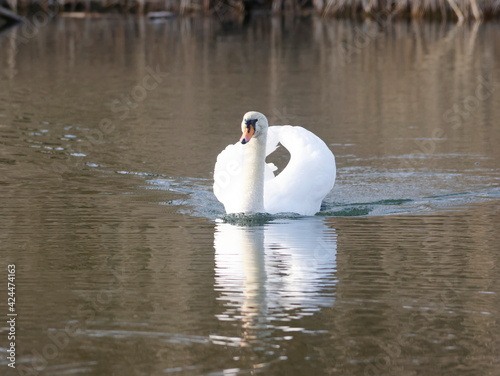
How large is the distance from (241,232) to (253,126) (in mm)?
990

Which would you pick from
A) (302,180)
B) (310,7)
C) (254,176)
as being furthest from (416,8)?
(254,176)

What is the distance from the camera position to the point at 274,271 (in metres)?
7.00

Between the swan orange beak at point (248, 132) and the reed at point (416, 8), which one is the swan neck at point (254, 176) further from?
the reed at point (416, 8)

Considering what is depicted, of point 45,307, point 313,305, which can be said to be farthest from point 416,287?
point 45,307

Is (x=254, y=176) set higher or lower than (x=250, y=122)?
lower

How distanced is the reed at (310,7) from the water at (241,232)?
12300mm

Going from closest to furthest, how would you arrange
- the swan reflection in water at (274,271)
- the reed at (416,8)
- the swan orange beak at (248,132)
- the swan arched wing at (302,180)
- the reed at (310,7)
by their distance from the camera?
the swan reflection in water at (274,271), the swan orange beak at (248,132), the swan arched wing at (302,180), the reed at (416,8), the reed at (310,7)

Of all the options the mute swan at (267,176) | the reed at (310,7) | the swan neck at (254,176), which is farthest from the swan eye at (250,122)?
the reed at (310,7)

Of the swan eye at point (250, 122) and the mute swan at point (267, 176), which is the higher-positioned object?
the swan eye at point (250, 122)

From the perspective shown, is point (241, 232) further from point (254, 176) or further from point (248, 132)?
point (248, 132)

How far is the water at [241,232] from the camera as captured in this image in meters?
5.47

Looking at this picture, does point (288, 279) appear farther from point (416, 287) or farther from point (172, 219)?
point (172, 219)

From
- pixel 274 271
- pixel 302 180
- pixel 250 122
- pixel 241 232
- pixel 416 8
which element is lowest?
pixel 241 232

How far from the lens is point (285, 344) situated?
18.0 ft
